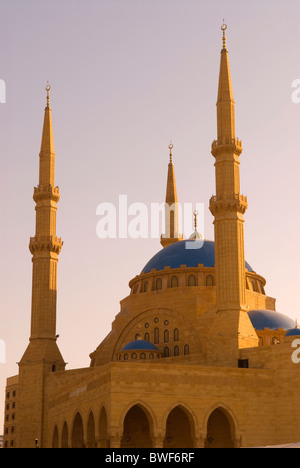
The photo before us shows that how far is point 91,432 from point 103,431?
97.5 inches

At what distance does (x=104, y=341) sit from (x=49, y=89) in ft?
63.4

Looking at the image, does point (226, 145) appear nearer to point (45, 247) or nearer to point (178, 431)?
point (45, 247)

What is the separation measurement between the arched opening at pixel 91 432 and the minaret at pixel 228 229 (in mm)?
8150

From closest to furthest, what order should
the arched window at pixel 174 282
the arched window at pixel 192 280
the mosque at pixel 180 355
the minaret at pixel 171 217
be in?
the mosque at pixel 180 355
the arched window at pixel 192 280
the arched window at pixel 174 282
the minaret at pixel 171 217

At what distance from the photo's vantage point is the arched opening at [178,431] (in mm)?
39469

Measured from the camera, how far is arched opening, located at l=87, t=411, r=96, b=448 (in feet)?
129

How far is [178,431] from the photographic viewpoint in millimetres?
39969

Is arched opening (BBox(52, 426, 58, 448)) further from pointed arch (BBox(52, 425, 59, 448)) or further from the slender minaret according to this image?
the slender minaret

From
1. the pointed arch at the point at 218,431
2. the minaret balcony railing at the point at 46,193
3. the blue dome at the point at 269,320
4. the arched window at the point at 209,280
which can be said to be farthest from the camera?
the minaret balcony railing at the point at 46,193

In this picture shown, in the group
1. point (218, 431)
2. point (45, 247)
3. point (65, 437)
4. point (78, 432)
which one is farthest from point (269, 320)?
point (45, 247)

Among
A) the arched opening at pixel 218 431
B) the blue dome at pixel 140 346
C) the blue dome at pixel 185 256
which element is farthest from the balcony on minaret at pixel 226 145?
the arched opening at pixel 218 431

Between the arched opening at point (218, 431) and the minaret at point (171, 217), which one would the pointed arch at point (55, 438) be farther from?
the minaret at point (171, 217)

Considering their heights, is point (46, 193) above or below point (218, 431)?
above

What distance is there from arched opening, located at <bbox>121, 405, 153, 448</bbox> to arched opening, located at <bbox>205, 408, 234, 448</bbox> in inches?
138
